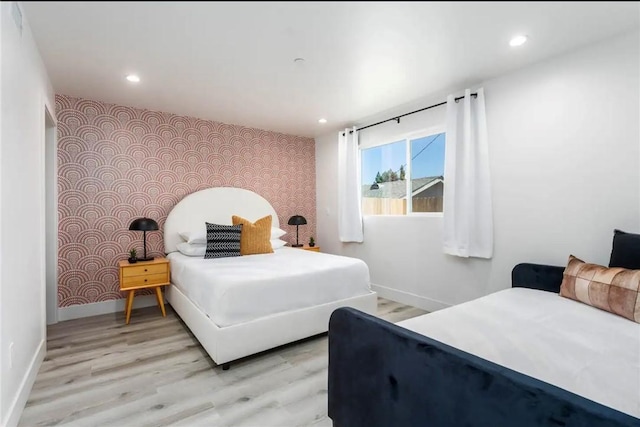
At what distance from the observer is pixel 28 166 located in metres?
1.90

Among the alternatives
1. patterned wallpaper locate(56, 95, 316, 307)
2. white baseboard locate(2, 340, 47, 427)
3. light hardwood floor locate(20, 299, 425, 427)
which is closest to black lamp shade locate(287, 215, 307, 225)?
patterned wallpaper locate(56, 95, 316, 307)

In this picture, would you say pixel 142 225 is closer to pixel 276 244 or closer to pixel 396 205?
pixel 276 244

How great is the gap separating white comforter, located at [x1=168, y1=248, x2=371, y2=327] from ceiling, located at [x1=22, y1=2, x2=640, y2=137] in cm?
144

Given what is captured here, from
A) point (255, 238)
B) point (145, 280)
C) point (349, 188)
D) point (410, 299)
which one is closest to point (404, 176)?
point (349, 188)

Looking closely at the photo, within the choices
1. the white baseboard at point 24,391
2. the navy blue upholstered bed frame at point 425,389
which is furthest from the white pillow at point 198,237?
the navy blue upholstered bed frame at point 425,389

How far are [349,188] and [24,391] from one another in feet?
11.4

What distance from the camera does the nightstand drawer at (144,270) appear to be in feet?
10.0

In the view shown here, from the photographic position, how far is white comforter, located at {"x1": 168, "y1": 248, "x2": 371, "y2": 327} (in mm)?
2271

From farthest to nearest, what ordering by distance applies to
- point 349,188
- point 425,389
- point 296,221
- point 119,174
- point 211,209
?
point 296,221, point 349,188, point 211,209, point 119,174, point 425,389

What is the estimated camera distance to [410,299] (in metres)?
3.64

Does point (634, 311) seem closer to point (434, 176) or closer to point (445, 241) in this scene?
point (445, 241)

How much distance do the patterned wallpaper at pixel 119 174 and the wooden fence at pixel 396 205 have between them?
5.21 ft

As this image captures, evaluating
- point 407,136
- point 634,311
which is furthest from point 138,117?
point 634,311

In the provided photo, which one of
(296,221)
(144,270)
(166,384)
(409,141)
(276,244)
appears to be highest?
(409,141)
